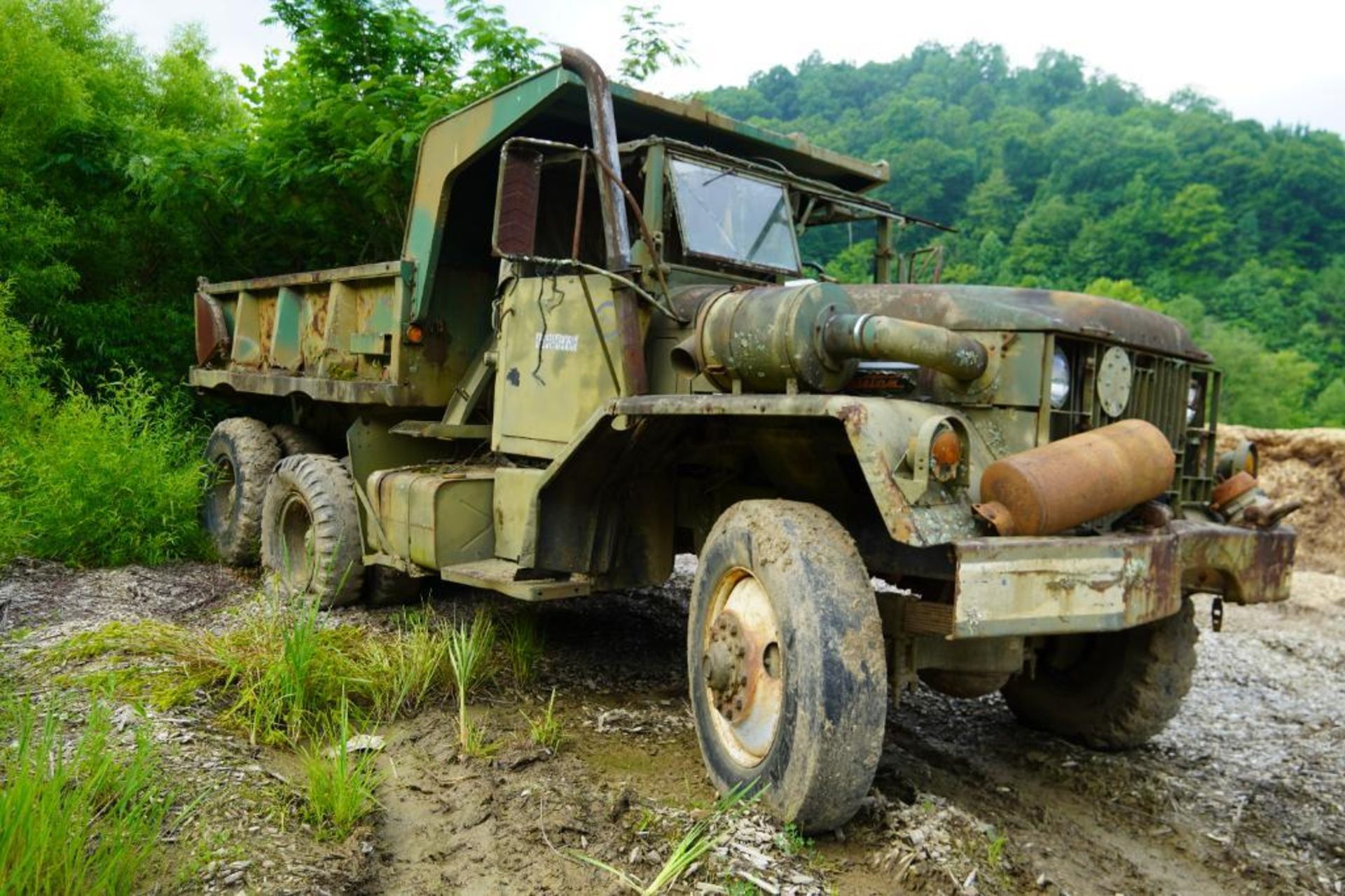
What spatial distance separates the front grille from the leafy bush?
232 inches

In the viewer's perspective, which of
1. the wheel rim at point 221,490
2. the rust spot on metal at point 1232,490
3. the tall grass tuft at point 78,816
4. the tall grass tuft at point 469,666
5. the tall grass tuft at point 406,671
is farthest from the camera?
the wheel rim at point 221,490

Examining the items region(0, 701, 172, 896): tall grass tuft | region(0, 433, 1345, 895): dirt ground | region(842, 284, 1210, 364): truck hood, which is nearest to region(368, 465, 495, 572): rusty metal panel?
region(0, 433, 1345, 895): dirt ground

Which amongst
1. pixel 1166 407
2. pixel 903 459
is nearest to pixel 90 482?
pixel 903 459

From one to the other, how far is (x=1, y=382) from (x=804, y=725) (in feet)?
25.2

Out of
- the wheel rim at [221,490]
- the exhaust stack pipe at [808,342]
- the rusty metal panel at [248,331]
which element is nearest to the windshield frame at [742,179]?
the exhaust stack pipe at [808,342]

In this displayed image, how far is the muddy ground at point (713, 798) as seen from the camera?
2867mm

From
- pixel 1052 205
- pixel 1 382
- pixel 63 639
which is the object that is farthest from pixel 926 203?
pixel 63 639

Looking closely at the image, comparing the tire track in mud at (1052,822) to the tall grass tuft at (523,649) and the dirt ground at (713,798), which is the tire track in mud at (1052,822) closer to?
the dirt ground at (713,798)

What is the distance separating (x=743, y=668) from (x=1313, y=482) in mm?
8492

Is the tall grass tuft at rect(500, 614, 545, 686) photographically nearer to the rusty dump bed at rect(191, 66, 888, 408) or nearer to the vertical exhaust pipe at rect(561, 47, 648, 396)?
the vertical exhaust pipe at rect(561, 47, 648, 396)

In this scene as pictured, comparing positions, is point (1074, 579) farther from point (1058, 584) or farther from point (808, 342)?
point (808, 342)

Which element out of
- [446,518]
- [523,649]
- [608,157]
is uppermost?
[608,157]

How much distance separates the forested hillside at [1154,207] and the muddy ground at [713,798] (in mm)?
21994

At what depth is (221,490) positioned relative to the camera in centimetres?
755
